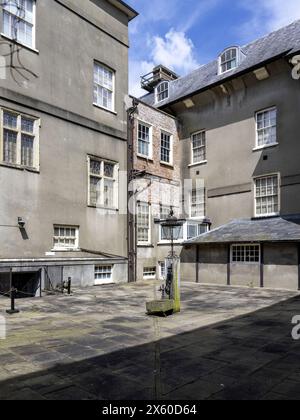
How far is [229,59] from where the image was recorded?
75.3 feet

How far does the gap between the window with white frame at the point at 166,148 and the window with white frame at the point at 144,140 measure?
4.33ft

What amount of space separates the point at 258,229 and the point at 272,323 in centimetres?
979

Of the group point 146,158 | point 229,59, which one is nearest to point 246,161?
point 146,158

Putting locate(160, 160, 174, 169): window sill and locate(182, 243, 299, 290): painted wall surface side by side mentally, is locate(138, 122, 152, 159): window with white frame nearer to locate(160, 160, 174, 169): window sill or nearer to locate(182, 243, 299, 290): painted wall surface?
locate(160, 160, 174, 169): window sill

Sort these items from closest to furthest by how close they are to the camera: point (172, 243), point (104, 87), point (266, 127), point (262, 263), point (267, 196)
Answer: point (172, 243) < point (262, 263) < point (104, 87) < point (267, 196) < point (266, 127)

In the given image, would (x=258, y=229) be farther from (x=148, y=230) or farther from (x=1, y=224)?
(x=1, y=224)

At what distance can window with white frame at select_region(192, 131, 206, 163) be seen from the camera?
23.6m

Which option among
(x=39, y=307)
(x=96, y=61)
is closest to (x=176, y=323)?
(x=39, y=307)

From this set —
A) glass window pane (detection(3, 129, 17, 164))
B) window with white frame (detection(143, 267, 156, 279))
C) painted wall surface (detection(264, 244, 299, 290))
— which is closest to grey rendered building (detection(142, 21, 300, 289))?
painted wall surface (detection(264, 244, 299, 290))

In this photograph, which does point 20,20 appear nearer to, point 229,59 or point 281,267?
point 229,59

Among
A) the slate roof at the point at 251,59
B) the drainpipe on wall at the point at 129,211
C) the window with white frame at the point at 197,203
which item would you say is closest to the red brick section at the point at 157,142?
the drainpipe on wall at the point at 129,211

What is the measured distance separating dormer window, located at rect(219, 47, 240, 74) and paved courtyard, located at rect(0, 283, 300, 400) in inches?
638

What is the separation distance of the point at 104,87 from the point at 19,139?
6.19 meters

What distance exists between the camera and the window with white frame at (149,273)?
68.3 feet
